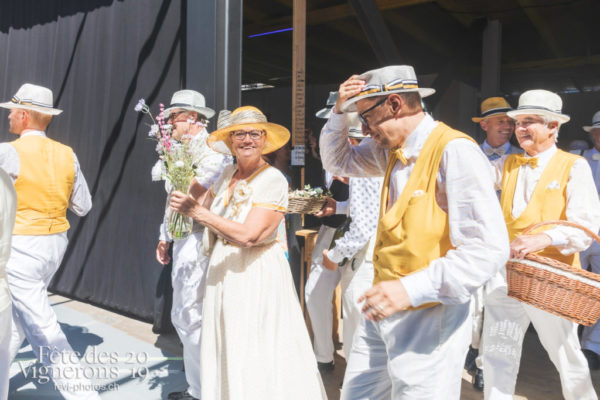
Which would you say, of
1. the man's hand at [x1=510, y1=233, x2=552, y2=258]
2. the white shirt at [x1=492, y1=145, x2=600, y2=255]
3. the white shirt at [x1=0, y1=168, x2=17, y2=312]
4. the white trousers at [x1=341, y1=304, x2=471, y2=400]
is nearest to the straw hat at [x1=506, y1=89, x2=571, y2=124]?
the white shirt at [x1=492, y1=145, x2=600, y2=255]

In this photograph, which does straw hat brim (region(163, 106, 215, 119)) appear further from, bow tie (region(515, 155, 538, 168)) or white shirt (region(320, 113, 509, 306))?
white shirt (region(320, 113, 509, 306))

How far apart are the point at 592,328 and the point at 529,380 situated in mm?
925

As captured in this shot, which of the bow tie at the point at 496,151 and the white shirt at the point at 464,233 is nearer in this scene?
the white shirt at the point at 464,233

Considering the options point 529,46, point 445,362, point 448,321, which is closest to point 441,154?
point 448,321

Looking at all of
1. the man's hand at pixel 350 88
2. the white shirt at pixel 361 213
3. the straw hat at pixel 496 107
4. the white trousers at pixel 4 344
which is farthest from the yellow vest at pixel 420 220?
the straw hat at pixel 496 107

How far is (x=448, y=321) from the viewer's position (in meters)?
1.76

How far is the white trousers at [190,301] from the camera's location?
335cm

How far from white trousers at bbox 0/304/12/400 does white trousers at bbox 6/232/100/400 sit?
1.29 m

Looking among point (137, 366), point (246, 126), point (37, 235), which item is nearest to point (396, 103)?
point (246, 126)

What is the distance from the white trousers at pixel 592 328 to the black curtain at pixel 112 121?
393 centimetres

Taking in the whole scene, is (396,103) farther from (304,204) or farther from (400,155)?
(304,204)

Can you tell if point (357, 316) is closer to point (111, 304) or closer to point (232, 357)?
point (232, 357)

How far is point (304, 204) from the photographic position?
360cm

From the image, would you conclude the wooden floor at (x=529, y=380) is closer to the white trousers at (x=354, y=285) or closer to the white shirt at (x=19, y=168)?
the white trousers at (x=354, y=285)
